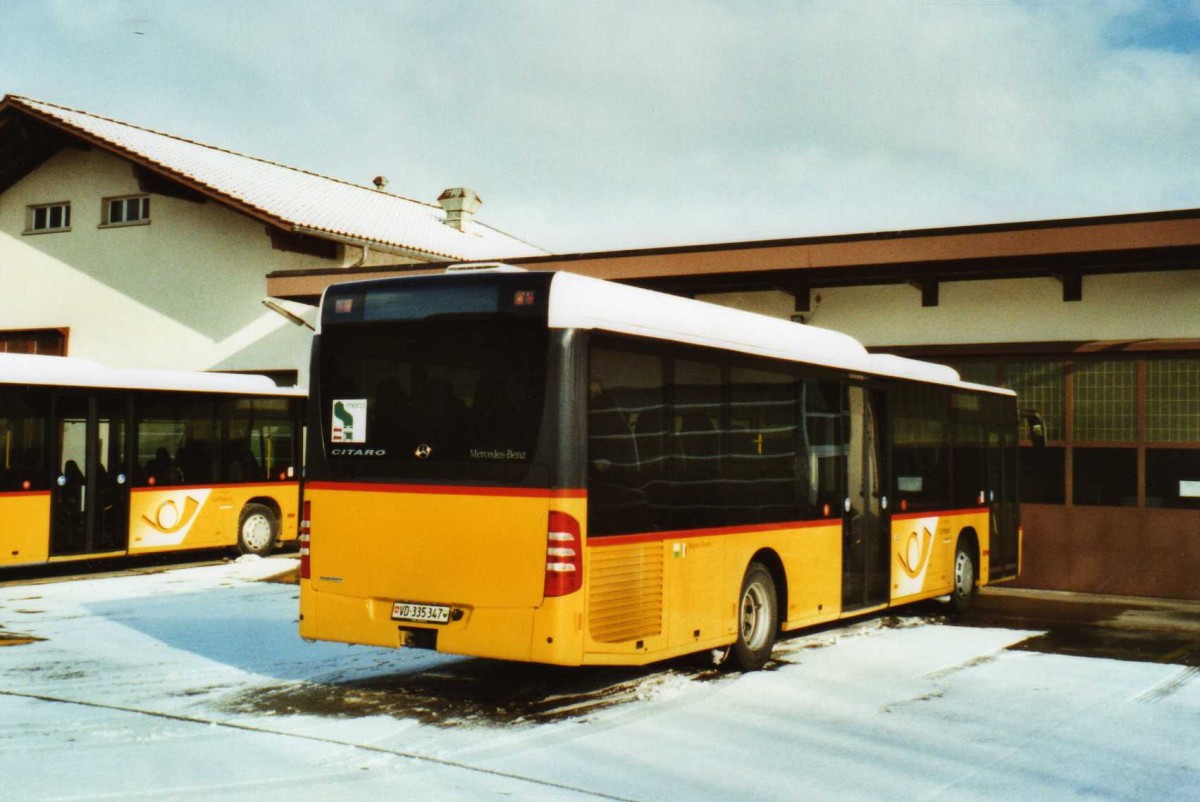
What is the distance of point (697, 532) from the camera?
888 centimetres

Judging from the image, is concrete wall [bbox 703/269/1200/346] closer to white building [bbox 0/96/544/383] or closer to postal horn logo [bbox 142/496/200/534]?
postal horn logo [bbox 142/496/200/534]

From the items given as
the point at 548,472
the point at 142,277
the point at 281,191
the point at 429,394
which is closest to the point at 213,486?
the point at 142,277

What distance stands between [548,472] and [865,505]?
4.90m

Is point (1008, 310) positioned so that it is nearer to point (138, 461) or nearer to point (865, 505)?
point (865, 505)

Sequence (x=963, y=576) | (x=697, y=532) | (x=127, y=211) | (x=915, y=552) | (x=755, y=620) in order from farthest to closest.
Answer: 1. (x=127, y=211)
2. (x=963, y=576)
3. (x=915, y=552)
4. (x=755, y=620)
5. (x=697, y=532)

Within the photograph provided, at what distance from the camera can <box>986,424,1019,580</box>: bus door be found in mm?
14594

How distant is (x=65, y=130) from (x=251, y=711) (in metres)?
19.9

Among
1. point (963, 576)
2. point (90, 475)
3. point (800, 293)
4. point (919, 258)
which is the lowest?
point (963, 576)

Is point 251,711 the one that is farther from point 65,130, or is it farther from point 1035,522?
point 65,130

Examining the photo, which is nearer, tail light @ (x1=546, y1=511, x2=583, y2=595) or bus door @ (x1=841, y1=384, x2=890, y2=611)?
tail light @ (x1=546, y1=511, x2=583, y2=595)

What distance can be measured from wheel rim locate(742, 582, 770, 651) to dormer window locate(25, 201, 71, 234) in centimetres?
2076

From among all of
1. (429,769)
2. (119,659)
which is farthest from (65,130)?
(429,769)

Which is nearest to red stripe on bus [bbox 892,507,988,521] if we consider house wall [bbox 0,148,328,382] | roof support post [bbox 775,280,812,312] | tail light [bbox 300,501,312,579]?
roof support post [bbox 775,280,812,312]

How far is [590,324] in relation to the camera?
7.89 metres
